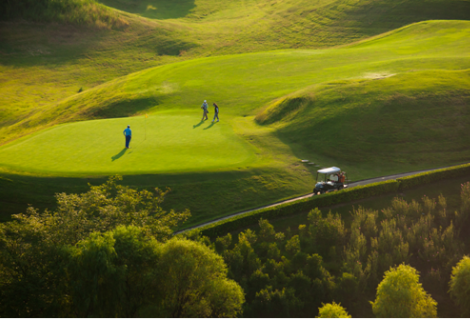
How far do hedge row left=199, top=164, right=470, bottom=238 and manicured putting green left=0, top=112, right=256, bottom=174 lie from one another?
A: 283 inches

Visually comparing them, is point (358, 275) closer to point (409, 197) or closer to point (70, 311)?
point (409, 197)

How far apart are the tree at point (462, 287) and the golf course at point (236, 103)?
13.5 meters

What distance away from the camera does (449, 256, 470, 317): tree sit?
1917 centimetres

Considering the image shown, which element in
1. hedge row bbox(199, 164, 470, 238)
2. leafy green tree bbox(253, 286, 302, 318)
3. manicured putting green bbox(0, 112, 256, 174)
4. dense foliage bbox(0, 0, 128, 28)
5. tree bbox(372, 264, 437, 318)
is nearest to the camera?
tree bbox(372, 264, 437, 318)

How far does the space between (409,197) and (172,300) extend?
2168 cm

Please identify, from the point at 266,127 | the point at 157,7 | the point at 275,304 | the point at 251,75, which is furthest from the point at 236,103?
the point at 157,7

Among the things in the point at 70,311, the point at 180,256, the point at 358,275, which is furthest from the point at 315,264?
the point at 70,311

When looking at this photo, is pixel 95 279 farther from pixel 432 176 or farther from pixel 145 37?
pixel 145 37

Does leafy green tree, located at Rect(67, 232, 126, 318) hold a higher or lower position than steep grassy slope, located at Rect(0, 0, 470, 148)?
lower

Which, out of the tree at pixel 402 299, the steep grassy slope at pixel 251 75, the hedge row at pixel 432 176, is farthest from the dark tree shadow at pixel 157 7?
the tree at pixel 402 299

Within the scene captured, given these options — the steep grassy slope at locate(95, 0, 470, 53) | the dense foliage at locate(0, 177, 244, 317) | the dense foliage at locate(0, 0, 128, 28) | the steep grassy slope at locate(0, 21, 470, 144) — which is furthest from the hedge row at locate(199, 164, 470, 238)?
the dense foliage at locate(0, 0, 128, 28)

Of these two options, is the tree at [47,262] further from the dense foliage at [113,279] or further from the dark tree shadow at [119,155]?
the dark tree shadow at [119,155]

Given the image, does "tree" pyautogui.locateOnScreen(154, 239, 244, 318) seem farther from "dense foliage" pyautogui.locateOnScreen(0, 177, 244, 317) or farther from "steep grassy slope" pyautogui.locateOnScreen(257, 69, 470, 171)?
"steep grassy slope" pyautogui.locateOnScreen(257, 69, 470, 171)

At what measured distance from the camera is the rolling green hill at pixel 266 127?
1239 inches
